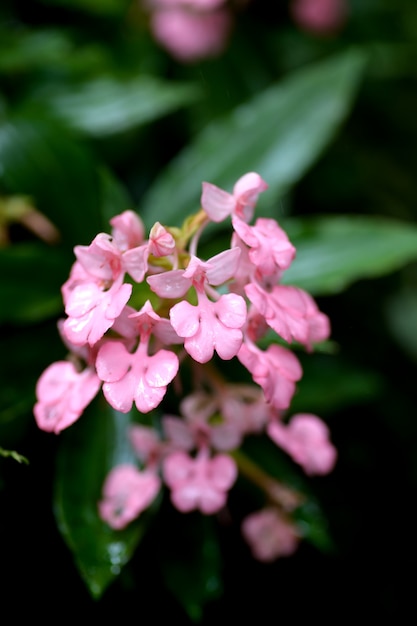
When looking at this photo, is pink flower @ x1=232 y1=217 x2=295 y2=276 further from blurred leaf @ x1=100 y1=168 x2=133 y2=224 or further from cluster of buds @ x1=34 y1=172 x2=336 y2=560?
blurred leaf @ x1=100 y1=168 x2=133 y2=224

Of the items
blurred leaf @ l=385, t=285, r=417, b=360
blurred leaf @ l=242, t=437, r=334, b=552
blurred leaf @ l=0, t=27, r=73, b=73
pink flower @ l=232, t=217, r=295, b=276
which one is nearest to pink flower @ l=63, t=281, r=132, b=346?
pink flower @ l=232, t=217, r=295, b=276

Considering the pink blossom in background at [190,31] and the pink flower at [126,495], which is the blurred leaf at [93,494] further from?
the pink blossom in background at [190,31]

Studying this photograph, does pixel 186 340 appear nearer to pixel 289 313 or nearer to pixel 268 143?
pixel 289 313

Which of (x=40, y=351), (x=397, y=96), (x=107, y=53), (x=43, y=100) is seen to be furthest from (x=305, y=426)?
(x=397, y=96)

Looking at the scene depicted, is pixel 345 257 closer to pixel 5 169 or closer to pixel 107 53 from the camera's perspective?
pixel 5 169

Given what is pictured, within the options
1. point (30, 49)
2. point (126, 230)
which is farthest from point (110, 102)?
point (126, 230)

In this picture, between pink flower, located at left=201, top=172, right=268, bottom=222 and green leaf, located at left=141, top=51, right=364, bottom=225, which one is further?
green leaf, located at left=141, top=51, right=364, bottom=225

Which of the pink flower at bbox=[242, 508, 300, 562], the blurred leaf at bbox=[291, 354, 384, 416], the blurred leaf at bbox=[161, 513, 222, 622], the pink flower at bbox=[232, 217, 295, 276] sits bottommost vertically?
the blurred leaf at bbox=[291, 354, 384, 416]
